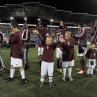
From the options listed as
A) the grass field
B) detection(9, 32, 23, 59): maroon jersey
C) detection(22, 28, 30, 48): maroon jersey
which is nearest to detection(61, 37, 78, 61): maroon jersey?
the grass field

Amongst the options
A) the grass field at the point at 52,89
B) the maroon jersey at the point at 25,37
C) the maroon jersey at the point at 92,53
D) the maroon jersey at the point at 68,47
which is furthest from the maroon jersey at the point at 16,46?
the maroon jersey at the point at 92,53

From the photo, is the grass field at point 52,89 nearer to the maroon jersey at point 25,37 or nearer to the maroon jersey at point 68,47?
the maroon jersey at point 68,47

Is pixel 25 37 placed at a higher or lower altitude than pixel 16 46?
higher

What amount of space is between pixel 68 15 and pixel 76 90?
48844 millimetres

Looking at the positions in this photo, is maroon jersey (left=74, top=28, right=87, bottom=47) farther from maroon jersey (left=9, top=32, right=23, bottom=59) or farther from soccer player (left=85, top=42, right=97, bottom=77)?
maroon jersey (left=9, top=32, right=23, bottom=59)

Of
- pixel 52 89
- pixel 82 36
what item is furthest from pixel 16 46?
pixel 82 36

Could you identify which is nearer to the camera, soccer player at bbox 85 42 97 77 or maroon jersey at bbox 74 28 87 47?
soccer player at bbox 85 42 97 77

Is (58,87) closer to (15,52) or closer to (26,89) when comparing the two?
(26,89)

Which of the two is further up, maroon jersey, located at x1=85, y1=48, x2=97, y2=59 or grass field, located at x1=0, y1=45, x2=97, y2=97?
maroon jersey, located at x1=85, y1=48, x2=97, y2=59

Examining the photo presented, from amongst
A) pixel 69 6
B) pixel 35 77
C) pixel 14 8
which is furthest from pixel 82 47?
pixel 69 6

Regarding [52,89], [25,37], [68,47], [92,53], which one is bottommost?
[52,89]

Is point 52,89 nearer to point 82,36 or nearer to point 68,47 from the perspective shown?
point 68,47

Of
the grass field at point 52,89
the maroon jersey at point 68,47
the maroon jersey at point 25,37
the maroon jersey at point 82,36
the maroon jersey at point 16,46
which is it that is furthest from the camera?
the maroon jersey at point 25,37

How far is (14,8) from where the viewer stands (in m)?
43.2
